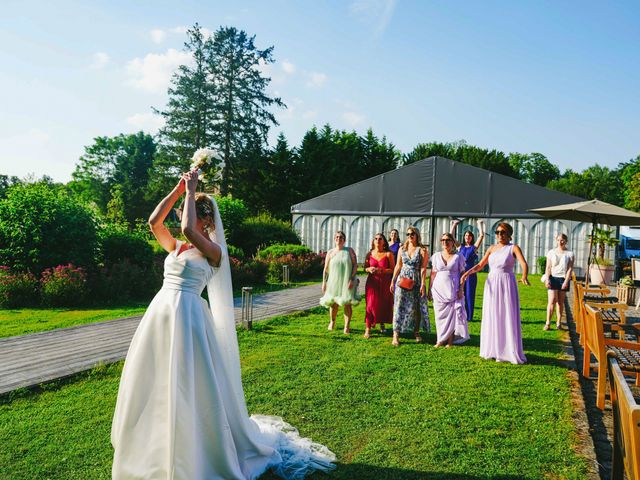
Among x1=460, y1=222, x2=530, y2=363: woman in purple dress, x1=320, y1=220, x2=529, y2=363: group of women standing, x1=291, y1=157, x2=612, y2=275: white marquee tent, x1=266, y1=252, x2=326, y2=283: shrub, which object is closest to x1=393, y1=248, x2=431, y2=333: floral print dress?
x1=320, y1=220, x2=529, y2=363: group of women standing

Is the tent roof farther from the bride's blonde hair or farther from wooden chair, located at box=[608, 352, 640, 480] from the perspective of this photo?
the bride's blonde hair

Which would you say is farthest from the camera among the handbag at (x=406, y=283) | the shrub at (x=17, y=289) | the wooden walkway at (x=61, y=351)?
the shrub at (x=17, y=289)

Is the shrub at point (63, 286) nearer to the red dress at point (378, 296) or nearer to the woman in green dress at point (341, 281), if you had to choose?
the woman in green dress at point (341, 281)

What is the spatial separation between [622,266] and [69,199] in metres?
26.3

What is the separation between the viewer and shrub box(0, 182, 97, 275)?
42.8ft

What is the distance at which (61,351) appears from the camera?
780 cm

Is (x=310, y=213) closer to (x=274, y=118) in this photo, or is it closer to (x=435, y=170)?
(x=435, y=170)

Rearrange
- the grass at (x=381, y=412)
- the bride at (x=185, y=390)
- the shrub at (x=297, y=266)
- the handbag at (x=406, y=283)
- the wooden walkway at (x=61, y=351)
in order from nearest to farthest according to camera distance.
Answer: the bride at (x=185, y=390) → the grass at (x=381, y=412) → the wooden walkway at (x=61, y=351) → the handbag at (x=406, y=283) → the shrub at (x=297, y=266)

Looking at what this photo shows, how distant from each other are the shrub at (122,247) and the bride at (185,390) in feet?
38.8

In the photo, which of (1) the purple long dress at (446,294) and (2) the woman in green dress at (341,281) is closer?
(1) the purple long dress at (446,294)

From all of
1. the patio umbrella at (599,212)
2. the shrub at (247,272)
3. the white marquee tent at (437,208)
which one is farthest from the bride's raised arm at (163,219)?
the white marquee tent at (437,208)

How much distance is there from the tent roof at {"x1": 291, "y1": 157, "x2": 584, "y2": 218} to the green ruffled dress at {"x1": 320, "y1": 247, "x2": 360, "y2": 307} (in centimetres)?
1788

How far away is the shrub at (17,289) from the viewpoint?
12.0m

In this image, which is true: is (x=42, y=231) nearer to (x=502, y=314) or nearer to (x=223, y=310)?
(x=223, y=310)
